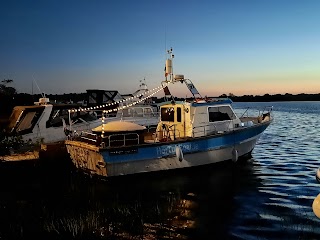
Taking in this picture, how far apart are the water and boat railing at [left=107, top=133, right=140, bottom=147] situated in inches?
60.6

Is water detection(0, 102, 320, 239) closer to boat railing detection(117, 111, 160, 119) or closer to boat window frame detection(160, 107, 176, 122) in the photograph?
boat window frame detection(160, 107, 176, 122)

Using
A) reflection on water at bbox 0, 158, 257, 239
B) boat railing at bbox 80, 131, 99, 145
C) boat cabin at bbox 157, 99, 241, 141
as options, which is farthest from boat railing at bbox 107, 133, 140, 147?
boat cabin at bbox 157, 99, 241, 141

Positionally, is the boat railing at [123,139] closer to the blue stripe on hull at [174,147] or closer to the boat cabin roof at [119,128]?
the boat cabin roof at [119,128]

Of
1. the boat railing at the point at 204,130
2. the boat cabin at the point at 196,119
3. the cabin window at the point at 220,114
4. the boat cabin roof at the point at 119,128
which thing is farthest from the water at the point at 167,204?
the cabin window at the point at 220,114

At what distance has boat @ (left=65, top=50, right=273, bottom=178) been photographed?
13883mm

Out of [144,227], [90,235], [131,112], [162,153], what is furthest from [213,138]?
[131,112]

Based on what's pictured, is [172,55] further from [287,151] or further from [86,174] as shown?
[287,151]

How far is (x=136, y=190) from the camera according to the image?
13445mm

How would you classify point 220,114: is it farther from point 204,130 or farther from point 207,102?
point 204,130

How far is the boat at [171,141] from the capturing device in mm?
13883

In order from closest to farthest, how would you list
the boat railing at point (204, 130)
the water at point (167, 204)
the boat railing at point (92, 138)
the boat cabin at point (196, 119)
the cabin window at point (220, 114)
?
the water at point (167, 204) → the boat railing at point (92, 138) → the boat railing at point (204, 130) → the boat cabin at point (196, 119) → the cabin window at point (220, 114)

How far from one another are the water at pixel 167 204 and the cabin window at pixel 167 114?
3.20 metres

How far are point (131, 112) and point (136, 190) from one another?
45.5ft

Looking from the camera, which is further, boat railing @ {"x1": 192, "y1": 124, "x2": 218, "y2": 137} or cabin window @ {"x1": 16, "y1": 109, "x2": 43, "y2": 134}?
cabin window @ {"x1": 16, "y1": 109, "x2": 43, "y2": 134}
